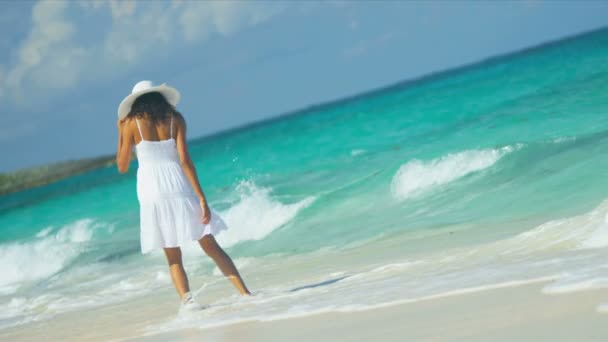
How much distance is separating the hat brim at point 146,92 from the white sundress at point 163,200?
0.18 metres

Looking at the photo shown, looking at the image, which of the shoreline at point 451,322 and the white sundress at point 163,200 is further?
the white sundress at point 163,200

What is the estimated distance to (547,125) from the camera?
14539 millimetres

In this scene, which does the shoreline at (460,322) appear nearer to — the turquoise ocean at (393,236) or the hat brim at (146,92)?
the turquoise ocean at (393,236)

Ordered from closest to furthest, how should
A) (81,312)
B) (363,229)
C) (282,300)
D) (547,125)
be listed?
(282,300), (81,312), (363,229), (547,125)

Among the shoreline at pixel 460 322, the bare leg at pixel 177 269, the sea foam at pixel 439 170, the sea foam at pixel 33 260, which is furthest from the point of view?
the sea foam at pixel 33 260

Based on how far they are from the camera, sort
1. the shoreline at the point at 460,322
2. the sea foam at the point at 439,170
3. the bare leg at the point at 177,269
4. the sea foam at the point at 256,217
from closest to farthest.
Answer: the shoreline at the point at 460,322 → the bare leg at the point at 177,269 → the sea foam at the point at 256,217 → the sea foam at the point at 439,170

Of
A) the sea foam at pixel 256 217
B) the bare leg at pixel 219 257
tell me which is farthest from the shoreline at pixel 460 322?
the sea foam at pixel 256 217

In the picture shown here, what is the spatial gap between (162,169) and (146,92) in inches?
20.4

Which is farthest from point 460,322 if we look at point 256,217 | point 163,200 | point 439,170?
point 256,217

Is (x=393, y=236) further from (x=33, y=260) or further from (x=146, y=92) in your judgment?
(x=33, y=260)

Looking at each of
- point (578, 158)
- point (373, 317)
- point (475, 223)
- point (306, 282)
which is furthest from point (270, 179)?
point (373, 317)

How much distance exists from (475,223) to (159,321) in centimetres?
336

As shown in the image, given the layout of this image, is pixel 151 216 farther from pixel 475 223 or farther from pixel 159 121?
pixel 475 223

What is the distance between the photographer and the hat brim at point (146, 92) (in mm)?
5613
